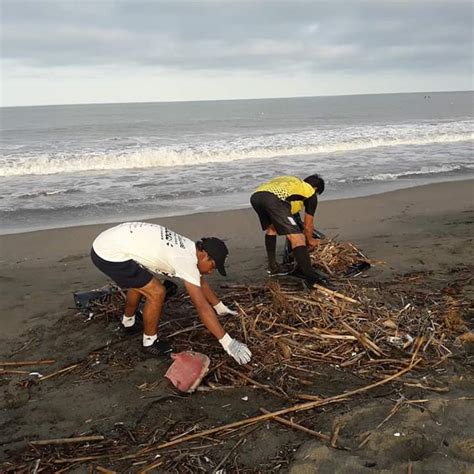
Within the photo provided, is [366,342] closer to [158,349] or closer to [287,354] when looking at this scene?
[287,354]

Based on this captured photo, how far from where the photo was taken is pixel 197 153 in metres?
18.2

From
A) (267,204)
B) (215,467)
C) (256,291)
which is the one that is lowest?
(215,467)

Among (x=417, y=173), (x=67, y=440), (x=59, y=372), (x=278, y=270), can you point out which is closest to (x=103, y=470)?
(x=67, y=440)

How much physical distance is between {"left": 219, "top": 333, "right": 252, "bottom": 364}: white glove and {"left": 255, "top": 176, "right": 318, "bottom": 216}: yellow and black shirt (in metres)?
2.20

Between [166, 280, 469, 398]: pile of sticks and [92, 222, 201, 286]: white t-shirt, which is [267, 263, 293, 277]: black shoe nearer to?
[166, 280, 469, 398]: pile of sticks

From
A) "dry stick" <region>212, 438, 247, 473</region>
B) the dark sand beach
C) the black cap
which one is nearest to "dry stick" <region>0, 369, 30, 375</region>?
the dark sand beach

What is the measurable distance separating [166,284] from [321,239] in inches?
86.9

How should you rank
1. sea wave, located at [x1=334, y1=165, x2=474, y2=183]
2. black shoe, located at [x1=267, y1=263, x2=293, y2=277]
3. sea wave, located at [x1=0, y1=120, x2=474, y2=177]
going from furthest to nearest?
sea wave, located at [x1=0, y1=120, x2=474, y2=177]
sea wave, located at [x1=334, y1=165, x2=474, y2=183]
black shoe, located at [x1=267, y1=263, x2=293, y2=277]

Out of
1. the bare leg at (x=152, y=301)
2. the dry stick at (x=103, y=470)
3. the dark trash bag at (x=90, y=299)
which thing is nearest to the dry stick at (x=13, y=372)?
the dark trash bag at (x=90, y=299)

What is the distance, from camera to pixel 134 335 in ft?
14.2

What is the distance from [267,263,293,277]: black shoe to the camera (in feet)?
18.8

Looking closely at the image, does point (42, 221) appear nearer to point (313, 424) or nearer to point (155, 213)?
point (155, 213)

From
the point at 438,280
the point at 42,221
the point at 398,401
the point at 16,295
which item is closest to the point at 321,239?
the point at 438,280

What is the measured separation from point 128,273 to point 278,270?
2414 millimetres
